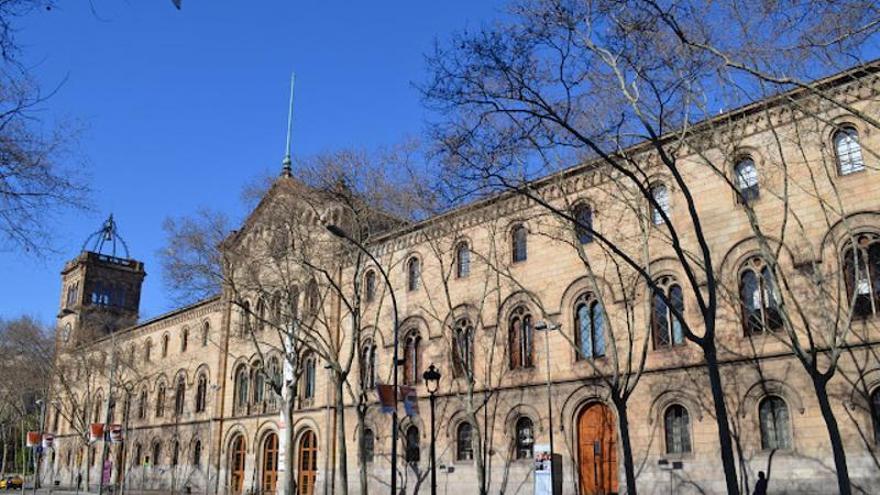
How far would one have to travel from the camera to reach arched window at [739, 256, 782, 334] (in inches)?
851

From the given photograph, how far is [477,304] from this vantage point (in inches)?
1175

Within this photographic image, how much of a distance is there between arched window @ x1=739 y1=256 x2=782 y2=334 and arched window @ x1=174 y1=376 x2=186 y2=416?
37.0 meters

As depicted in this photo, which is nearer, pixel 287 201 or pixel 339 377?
pixel 339 377

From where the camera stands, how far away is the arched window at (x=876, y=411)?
62.8ft

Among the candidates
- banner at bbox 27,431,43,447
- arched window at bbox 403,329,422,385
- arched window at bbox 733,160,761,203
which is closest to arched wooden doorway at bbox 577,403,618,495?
arched window at bbox 733,160,761,203

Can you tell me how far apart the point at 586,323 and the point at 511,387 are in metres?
3.65

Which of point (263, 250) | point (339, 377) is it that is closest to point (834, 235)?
point (339, 377)

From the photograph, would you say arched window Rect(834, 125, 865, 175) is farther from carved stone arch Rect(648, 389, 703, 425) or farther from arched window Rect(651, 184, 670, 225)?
carved stone arch Rect(648, 389, 703, 425)

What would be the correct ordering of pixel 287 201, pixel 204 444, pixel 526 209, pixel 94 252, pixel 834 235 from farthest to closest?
pixel 94 252, pixel 204 444, pixel 287 201, pixel 526 209, pixel 834 235

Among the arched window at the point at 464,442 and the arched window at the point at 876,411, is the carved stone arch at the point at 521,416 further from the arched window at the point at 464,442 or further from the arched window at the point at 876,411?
the arched window at the point at 876,411

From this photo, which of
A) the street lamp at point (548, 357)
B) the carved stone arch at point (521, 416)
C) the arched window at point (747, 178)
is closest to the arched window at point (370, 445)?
the carved stone arch at point (521, 416)

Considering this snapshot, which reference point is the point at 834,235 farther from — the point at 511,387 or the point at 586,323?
the point at 511,387

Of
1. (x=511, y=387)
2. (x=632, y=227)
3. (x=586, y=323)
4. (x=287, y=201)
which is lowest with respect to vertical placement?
(x=511, y=387)

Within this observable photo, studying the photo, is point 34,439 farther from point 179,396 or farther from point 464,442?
point 464,442
